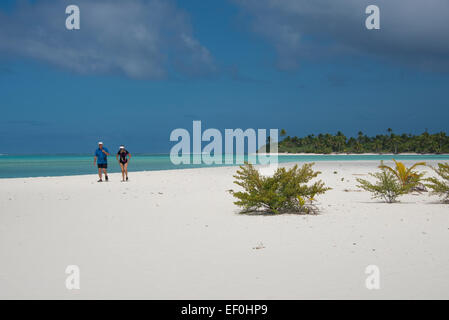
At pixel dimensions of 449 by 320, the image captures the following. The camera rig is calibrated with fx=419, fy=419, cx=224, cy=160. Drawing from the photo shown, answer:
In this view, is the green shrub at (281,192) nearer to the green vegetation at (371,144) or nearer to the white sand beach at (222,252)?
the white sand beach at (222,252)

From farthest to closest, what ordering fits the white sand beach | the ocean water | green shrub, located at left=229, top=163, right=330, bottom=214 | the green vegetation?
the green vegetation
the ocean water
green shrub, located at left=229, top=163, right=330, bottom=214
the white sand beach

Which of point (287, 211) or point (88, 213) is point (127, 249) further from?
point (287, 211)

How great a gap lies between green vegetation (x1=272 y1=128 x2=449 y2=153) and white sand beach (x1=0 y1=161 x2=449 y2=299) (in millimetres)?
141880

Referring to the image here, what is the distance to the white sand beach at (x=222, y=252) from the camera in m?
4.48

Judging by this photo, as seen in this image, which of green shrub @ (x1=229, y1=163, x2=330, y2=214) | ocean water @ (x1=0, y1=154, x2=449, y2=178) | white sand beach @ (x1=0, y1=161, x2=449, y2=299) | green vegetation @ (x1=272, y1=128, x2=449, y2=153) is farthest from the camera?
green vegetation @ (x1=272, y1=128, x2=449, y2=153)

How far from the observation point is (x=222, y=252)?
6074 millimetres

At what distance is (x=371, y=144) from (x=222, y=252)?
161381 millimetres

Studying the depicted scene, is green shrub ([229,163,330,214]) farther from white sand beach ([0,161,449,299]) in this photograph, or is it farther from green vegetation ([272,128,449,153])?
green vegetation ([272,128,449,153])

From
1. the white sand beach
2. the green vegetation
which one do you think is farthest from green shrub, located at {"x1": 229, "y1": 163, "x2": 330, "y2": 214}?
the green vegetation

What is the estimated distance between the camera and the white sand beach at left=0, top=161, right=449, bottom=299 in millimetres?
4484

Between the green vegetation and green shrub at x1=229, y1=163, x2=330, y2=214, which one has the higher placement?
the green vegetation

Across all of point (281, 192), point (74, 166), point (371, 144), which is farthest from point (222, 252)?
point (371, 144)

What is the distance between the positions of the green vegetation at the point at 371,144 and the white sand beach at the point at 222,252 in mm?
141880
